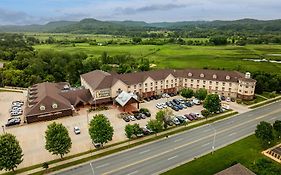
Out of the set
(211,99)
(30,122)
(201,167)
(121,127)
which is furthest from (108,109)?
(201,167)

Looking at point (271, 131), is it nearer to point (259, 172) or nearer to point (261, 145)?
point (261, 145)

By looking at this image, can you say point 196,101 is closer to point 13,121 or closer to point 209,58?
point 13,121

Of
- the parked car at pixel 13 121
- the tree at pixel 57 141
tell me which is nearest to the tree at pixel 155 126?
the tree at pixel 57 141

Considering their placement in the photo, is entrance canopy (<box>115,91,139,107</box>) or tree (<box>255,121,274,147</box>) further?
entrance canopy (<box>115,91,139,107</box>)

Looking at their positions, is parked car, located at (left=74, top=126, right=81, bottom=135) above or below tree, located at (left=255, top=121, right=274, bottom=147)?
below


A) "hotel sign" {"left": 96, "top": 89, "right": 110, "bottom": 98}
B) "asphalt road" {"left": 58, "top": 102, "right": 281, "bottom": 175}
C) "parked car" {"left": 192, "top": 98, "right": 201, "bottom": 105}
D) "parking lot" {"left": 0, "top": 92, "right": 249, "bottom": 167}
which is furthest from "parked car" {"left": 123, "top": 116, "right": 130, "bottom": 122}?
"parked car" {"left": 192, "top": 98, "right": 201, "bottom": 105}

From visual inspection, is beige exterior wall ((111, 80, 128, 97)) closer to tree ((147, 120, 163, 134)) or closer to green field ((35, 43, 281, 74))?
tree ((147, 120, 163, 134))

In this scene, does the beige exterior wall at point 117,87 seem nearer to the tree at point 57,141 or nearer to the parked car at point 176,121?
the parked car at point 176,121
